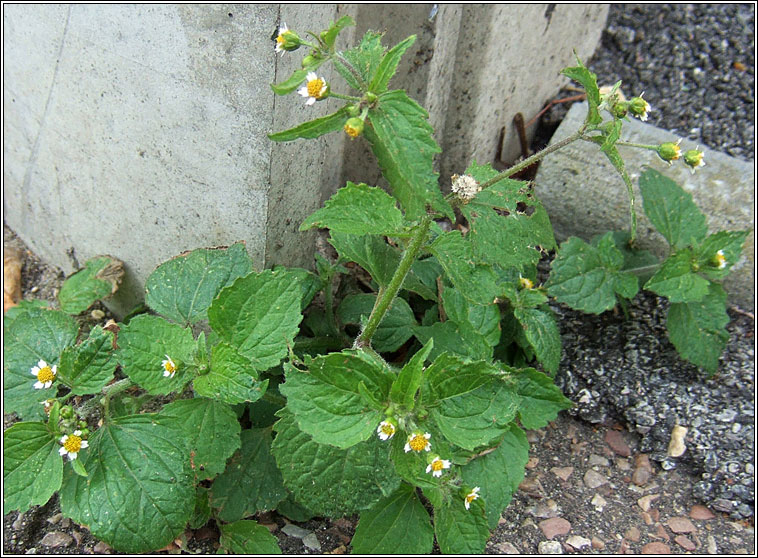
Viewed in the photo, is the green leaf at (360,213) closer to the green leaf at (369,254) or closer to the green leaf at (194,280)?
the green leaf at (369,254)

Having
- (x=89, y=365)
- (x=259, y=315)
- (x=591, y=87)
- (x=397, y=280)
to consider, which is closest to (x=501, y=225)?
(x=397, y=280)

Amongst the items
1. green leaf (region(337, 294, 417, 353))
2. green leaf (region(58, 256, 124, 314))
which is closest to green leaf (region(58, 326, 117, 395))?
green leaf (region(58, 256, 124, 314))

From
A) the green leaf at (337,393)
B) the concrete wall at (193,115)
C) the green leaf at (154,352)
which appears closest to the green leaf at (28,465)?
the green leaf at (154,352)

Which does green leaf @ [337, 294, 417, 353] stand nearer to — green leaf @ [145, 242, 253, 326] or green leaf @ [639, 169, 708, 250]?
green leaf @ [145, 242, 253, 326]

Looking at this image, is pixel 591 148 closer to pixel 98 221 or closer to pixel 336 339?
pixel 336 339

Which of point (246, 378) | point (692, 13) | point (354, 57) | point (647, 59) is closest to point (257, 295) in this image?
point (246, 378)

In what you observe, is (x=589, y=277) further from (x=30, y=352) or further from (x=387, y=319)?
(x=30, y=352)

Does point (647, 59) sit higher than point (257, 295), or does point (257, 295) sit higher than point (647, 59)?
point (647, 59)
